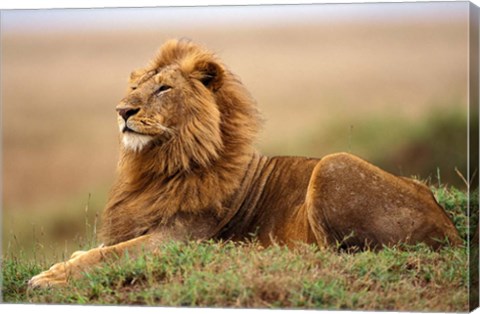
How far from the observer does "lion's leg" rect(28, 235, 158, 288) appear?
841cm

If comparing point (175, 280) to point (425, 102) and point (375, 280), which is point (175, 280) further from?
point (425, 102)

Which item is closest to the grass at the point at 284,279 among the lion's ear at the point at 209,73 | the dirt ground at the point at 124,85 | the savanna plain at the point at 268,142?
the savanna plain at the point at 268,142

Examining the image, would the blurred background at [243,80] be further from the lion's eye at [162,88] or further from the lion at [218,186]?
the lion's eye at [162,88]

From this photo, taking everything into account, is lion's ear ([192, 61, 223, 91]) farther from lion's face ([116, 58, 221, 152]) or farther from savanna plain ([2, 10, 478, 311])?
savanna plain ([2, 10, 478, 311])

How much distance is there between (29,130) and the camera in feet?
29.7

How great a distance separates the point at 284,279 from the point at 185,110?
120cm

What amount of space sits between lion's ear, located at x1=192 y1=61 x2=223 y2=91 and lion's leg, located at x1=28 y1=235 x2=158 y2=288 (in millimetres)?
926

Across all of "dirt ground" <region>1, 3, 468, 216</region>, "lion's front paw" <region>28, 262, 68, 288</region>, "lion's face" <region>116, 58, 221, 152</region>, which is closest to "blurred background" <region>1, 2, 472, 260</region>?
"dirt ground" <region>1, 3, 468, 216</region>

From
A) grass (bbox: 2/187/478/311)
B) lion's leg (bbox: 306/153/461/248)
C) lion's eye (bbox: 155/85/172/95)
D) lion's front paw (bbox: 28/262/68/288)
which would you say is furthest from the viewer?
Result: lion's eye (bbox: 155/85/172/95)

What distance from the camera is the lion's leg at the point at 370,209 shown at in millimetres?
8328

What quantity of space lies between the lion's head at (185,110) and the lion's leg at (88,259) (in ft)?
1.52

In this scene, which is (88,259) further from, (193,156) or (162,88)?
(162,88)

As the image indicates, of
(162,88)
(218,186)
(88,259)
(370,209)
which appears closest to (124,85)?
(162,88)

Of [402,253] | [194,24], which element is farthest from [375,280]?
[194,24]
